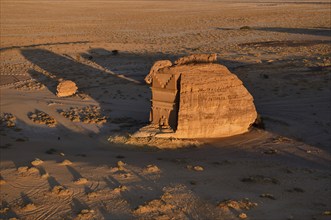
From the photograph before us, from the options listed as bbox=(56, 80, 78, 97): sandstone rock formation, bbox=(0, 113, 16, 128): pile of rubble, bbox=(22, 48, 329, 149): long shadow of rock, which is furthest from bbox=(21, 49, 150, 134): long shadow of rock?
bbox=(0, 113, 16, 128): pile of rubble

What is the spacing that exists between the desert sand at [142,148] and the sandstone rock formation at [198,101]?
469 millimetres

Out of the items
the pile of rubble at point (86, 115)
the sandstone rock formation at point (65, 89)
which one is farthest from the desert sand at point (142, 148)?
the sandstone rock formation at point (65, 89)

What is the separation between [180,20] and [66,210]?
5455cm

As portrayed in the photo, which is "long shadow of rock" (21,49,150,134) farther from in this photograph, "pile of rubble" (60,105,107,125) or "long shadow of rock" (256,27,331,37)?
"long shadow of rock" (256,27,331,37)

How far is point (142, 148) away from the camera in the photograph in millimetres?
14148

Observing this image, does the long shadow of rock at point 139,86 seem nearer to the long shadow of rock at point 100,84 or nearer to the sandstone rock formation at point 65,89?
the long shadow of rock at point 100,84

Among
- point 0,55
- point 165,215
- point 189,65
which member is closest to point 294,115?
point 189,65

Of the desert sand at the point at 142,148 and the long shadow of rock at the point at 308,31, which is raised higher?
the long shadow of rock at the point at 308,31

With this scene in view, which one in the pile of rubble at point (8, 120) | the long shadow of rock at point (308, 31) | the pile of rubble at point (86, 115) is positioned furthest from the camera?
the long shadow of rock at point (308, 31)

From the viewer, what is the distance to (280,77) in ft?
78.0

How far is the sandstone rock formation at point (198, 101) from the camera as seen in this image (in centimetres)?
1428

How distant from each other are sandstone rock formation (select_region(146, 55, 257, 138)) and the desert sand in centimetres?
47

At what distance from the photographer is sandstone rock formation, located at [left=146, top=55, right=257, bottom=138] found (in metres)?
14.3

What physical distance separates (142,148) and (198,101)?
2.32 meters
